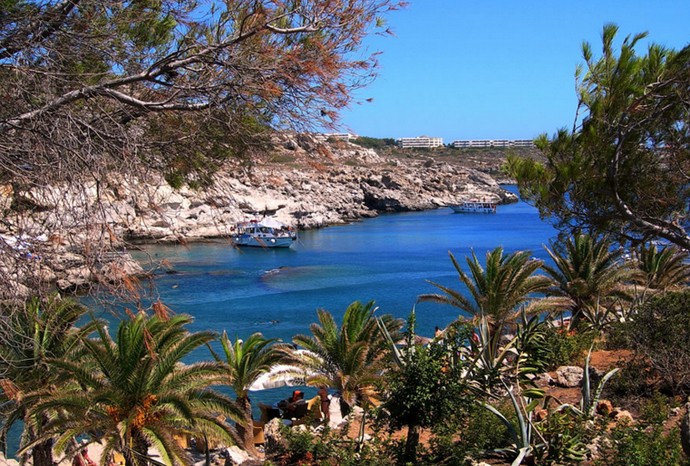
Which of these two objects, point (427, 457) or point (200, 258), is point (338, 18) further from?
point (200, 258)

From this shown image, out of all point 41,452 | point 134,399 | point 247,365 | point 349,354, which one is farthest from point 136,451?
point 349,354

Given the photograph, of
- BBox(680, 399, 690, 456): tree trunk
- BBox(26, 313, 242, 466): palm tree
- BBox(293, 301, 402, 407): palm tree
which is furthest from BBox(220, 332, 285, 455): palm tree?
BBox(680, 399, 690, 456): tree trunk

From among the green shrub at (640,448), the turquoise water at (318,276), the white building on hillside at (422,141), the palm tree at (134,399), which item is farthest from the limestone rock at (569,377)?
the white building on hillside at (422,141)

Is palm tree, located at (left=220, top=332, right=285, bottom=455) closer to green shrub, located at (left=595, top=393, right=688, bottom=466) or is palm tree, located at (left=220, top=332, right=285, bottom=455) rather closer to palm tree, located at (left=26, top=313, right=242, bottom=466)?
palm tree, located at (left=26, top=313, right=242, bottom=466)

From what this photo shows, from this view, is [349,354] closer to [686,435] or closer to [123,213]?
[686,435]

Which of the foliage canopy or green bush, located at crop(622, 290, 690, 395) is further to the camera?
green bush, located at crop(622, 290, 690, 395)

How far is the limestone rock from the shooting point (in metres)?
10.7

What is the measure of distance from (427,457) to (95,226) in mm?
4590

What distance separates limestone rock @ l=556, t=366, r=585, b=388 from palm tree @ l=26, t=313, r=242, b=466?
5269mm

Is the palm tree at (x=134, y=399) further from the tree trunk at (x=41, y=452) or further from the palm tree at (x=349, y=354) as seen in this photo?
the palm tree at (x=349, y=354)

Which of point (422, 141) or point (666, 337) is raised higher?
point (422, 141)

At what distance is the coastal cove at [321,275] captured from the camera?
2722cm

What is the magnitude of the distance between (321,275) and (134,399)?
101 ft

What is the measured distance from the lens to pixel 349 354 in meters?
12.2
